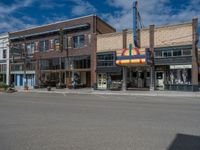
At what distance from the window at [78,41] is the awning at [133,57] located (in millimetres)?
8308

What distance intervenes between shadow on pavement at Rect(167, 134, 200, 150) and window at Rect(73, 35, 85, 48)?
29.4m

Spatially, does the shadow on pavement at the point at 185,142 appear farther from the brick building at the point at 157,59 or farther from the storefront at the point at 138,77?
the storefront at the point at 138,77

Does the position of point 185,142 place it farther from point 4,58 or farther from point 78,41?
point 4,58

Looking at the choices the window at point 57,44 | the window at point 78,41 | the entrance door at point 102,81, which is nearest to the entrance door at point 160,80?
the entrance door at point 102,81

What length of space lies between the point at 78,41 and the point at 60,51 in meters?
3.69

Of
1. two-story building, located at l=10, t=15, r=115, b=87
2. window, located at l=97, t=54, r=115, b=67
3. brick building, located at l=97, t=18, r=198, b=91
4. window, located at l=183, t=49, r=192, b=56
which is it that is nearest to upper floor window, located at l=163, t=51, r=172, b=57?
brick building, located at l=97, t=18, r=198, b=91

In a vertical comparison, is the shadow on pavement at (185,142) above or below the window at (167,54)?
below

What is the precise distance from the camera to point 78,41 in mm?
35188

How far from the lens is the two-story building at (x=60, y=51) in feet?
111

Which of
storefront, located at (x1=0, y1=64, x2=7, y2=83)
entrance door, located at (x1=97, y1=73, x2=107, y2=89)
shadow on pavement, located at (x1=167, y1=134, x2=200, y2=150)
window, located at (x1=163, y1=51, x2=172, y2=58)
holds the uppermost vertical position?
window, located at (x1=163, y1=51, x2=172, y2=58)

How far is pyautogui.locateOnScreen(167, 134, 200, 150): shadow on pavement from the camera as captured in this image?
17.8 ft

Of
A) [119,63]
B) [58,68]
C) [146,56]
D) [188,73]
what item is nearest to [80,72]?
[58,68]

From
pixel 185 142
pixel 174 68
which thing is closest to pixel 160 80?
pixel 174 68

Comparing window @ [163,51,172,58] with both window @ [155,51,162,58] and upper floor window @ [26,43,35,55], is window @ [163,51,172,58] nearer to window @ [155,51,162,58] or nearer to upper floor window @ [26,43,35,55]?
window @ [155,51,162,58]
